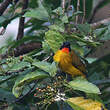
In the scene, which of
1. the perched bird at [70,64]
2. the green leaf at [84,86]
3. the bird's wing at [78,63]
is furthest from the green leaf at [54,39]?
the bird's wing at [78,63]

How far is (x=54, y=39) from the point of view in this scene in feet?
5.05

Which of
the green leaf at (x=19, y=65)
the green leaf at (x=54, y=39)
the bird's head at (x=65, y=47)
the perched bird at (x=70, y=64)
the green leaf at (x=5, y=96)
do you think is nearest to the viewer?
the green leaf at (x=19, y=65)

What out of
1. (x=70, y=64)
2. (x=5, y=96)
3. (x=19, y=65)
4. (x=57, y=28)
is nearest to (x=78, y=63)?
(x=70, y=64)

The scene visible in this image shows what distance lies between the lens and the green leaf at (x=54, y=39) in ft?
5.00

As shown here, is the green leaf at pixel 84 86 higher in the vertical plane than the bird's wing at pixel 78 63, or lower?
higher

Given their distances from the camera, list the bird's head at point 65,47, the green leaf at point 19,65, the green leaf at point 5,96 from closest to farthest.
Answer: the green leaf at point 19,65, the green leaf at point 5,96, the bird's head at point 65,47

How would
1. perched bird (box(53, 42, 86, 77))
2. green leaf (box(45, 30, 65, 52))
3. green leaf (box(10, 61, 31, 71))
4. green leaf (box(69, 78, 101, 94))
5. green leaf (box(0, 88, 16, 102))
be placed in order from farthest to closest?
perched bird (box(53, 42, 86, 77)) < green leaf (box(0, 88, 16, 102)) < green leaf (box(45, 30, 65, 52)) < green leaf (box(10, 61, 31, 71)) < green leaf (box(69, 78, 101, 94))

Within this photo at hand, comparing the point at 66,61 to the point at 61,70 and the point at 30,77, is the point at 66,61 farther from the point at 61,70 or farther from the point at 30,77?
the point at 30,77

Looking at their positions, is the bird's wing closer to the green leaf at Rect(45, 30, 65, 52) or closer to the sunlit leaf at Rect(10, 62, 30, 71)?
the green leaf at Rect(45, 30, 65, 52)

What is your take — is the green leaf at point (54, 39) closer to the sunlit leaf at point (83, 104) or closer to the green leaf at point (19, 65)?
the green leaf at point (19, 65)

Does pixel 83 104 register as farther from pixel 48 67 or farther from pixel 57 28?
pixel 57 28

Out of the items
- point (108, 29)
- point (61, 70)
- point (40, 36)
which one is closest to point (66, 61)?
point (61, 70)

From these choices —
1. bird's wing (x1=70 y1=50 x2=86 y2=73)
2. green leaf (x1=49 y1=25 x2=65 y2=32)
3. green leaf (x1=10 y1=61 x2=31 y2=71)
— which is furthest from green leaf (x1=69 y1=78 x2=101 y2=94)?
bird's wing (x1=70 y1=50 x2=86 y2=73)

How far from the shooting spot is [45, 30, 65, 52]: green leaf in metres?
1.53
